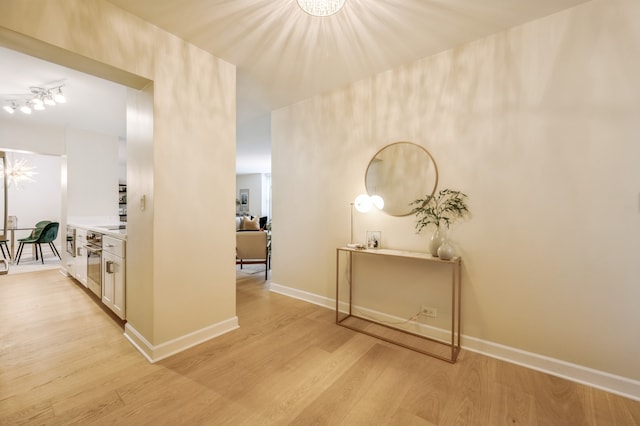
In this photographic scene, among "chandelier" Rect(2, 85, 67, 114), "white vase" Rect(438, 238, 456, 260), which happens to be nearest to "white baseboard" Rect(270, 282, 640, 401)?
"white vase" Rect(438, 238, 456, 260)

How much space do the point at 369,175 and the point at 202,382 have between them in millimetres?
2293

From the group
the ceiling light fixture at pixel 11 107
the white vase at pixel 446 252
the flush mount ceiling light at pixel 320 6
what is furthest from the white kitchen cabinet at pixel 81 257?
the white vase at pixel 446 252

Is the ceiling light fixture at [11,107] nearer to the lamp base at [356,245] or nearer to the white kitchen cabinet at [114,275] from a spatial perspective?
the white kitchen cabinet at [114,275]

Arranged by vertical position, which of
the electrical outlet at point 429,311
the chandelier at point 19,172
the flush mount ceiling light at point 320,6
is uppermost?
the flush mount ceiling light at point 320,6

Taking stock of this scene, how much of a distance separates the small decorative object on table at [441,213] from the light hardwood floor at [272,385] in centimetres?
89

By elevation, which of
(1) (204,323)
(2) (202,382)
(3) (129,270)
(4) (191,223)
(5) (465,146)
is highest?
(5) (465,146)

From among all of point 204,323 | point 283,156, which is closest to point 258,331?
point 204,323

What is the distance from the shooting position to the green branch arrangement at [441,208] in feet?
7.29

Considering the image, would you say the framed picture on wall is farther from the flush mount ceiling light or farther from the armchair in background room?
the flush mount ceiling light

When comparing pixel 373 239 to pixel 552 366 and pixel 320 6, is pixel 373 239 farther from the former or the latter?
pixel 320 6

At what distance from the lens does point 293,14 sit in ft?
6.11

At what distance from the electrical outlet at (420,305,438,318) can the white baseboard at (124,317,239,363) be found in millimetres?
1824

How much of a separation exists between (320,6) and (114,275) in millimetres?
3003

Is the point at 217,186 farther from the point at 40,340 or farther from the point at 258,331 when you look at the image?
the point at 40,340
